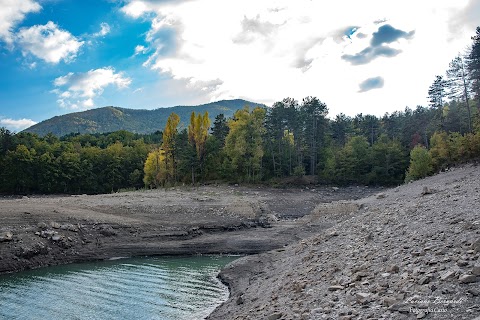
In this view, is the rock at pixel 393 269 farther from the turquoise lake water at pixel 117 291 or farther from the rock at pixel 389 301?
the turquoise lake water at pixel 117 291

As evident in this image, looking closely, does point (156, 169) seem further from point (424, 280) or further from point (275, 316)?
point (424, 280)

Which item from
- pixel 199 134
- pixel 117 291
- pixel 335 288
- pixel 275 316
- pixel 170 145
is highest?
pixel 199 134

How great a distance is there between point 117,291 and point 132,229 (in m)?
13.4

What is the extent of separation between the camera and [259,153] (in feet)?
214

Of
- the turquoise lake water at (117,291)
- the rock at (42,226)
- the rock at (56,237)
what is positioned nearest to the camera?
the turquoise lake water at (117,291)

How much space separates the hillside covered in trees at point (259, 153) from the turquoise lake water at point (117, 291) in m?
39.2

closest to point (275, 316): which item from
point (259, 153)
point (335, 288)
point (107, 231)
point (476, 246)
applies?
point (335, 288)

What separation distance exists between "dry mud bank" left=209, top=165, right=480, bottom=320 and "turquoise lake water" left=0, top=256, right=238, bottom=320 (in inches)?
81.7

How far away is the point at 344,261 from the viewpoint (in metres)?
14.3

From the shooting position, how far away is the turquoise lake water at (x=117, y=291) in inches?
650


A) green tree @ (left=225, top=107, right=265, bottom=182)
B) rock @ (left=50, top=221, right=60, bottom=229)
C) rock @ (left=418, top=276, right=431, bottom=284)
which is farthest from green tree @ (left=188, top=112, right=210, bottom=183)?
rock @ (left=418, top=276, right=431, bottom=284)

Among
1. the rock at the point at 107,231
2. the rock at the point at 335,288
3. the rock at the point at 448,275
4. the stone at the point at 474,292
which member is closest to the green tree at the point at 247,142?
the rock at the point at 107,231

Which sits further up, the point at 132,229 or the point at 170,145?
the point at 170,145

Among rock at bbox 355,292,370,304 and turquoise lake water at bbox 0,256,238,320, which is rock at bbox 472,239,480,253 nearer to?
rock at bbox 355,292,370,304
